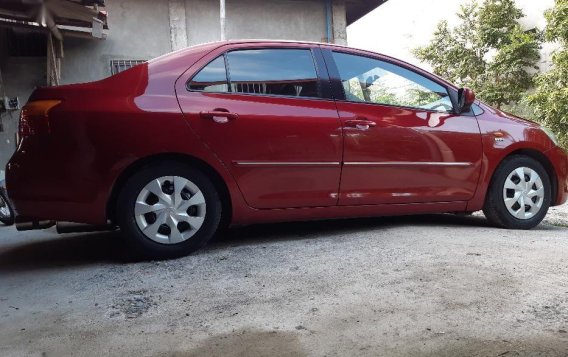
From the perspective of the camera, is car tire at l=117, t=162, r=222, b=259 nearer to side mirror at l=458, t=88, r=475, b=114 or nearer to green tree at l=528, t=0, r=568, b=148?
side mirror at l=458, t=88, r=475, b=114

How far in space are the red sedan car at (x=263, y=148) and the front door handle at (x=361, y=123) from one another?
1 centimetres

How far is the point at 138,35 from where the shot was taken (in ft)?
31.0

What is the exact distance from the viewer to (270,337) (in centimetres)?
194

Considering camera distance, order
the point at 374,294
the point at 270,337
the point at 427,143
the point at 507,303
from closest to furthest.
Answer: the point at 270,337
the point at 507,303
the point at 374,294
the point at 427,143

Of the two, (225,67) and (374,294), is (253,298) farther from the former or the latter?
(225,67)

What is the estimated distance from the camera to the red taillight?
9.97 ft

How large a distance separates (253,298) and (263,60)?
1.86 m

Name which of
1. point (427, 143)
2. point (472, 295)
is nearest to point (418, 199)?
point (427, 143)

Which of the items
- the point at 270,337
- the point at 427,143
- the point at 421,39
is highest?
the point at 421,39

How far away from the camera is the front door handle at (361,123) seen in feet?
11.7

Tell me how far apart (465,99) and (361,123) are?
3.30 ft

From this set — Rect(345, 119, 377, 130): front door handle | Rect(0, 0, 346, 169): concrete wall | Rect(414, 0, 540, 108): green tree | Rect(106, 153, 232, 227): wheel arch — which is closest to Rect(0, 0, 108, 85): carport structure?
Rect(0, 0, 346, 169): concrete wall

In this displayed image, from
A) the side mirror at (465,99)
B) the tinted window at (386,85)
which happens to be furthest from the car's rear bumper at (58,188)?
the side mirror at (465,99)

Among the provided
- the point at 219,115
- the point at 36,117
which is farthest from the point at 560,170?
the point at 36,117
